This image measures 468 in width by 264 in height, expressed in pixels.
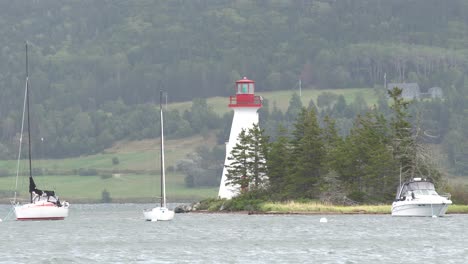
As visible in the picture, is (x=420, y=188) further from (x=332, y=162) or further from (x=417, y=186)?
(x=332, y=162)

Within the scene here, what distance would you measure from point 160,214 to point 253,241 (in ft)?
121

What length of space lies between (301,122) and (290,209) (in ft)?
39.1

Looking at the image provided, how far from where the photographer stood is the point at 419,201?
343ft

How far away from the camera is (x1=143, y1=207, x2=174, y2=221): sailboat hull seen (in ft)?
397

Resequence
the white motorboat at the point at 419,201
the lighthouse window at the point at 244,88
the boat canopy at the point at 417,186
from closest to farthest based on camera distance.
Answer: the white motorboat at the point at 419,201, the boat canopy at the point at 417,186, the lighthouse window at the point at 244,88

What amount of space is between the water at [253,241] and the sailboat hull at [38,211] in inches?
248

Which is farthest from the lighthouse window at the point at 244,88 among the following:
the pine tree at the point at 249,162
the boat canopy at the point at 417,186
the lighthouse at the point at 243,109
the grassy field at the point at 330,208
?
the boat canopy at the point at 417,186

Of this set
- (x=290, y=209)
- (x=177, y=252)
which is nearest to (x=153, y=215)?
(x=290, y=209)

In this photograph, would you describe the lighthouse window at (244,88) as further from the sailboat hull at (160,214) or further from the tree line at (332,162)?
the sailboat hull at (160,214)

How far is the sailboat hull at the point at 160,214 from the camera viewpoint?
121m

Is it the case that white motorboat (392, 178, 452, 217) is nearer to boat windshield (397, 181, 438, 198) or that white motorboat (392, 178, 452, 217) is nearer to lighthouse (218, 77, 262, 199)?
boat windshield (397, 181, 438, 198)

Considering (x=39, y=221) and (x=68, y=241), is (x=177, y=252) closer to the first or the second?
(x=68, y=241)

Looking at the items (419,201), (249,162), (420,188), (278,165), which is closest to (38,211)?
(249,162)

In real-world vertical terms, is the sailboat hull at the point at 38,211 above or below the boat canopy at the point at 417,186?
below
